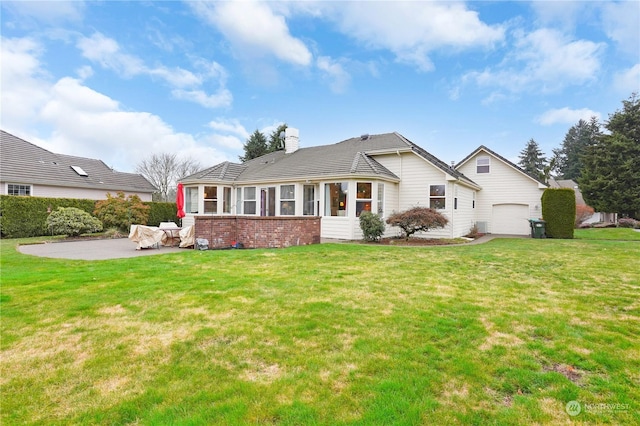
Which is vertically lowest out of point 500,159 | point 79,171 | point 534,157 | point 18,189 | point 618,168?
point 18,189

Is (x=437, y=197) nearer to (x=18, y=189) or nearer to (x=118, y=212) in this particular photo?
(x=118, y=212)

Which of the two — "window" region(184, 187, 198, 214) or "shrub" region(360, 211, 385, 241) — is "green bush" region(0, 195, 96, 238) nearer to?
"window" region(184, 187, 198, 214)

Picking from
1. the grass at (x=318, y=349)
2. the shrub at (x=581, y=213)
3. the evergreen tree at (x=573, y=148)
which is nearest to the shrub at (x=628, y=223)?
the shrub at (x=581, y=213)

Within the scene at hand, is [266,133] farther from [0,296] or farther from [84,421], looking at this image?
[84,421]

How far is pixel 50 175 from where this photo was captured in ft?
65.4


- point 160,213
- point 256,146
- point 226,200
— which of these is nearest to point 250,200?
point 226,200

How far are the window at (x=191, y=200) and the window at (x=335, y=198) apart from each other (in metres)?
9.03

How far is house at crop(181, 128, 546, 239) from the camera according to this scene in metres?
14.8

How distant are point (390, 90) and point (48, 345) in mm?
18666

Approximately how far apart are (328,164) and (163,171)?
27651mm

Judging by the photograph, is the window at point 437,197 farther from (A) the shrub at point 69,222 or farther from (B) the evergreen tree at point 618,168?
(B) the evergreen tree at point 618,168

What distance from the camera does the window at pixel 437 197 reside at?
15062 mm

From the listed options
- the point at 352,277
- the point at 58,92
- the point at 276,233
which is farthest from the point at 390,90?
the point at 58,92

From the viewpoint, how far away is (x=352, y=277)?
20.6ft
